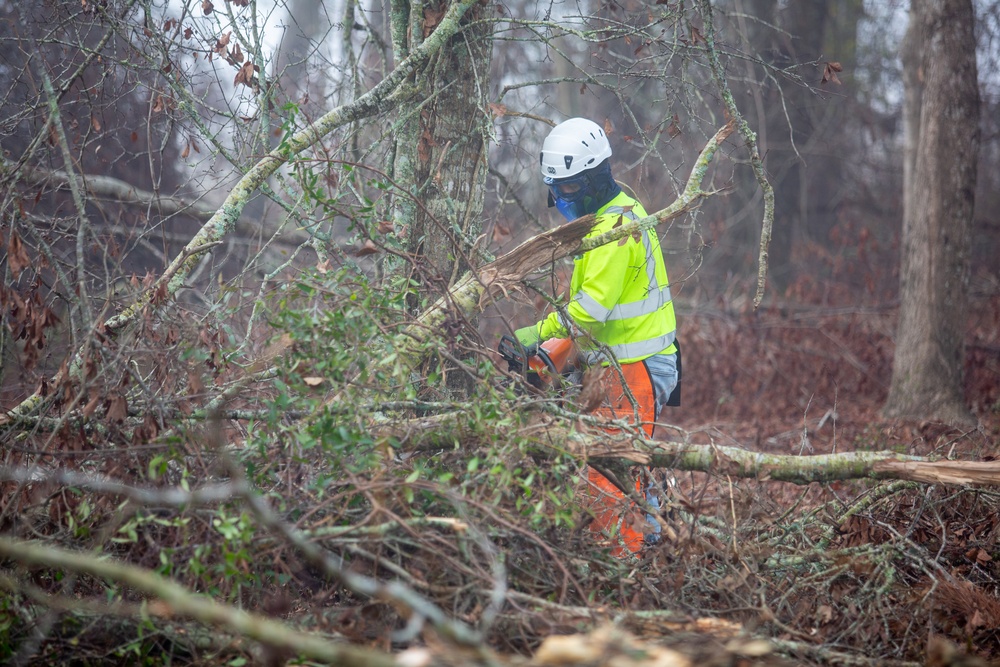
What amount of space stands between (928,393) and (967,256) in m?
1.27

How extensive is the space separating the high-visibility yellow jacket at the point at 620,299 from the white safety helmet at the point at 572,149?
285mm

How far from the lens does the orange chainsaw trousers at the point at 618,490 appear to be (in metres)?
3.48

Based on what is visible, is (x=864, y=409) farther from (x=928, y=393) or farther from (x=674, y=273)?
(x=674, y=273)

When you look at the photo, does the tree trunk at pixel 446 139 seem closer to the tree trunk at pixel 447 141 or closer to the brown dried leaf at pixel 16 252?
the tree trunk at pixel 447 141

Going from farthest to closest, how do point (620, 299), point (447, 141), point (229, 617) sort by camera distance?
point (447, 141)
point (620, 299)
point (229, 617)

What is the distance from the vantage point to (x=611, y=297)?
13.5 feet

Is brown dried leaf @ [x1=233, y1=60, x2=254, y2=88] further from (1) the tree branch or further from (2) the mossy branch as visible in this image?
(2) the mossy branch

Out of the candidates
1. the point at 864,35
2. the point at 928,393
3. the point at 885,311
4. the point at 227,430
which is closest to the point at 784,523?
the point at 227,430

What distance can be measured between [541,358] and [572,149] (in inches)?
47.6

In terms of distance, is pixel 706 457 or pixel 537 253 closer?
pixel 706 457

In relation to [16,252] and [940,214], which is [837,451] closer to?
[940,214]

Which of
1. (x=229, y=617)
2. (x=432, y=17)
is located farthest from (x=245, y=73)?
(x=229, y=617)

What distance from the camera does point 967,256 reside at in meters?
6.62

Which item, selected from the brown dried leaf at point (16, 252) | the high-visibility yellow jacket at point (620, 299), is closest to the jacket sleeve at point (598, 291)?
the high-visibility yellow jacket at point (620, 299)
